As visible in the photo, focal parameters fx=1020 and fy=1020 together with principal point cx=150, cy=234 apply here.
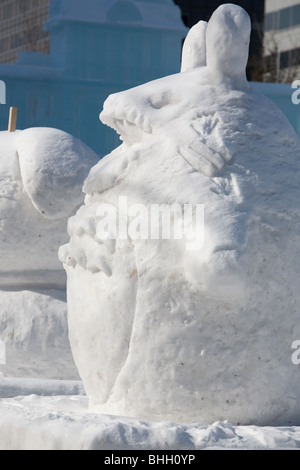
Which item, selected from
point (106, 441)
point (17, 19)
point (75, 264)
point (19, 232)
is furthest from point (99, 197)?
point (17, 19)

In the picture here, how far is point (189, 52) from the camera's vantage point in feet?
11.1

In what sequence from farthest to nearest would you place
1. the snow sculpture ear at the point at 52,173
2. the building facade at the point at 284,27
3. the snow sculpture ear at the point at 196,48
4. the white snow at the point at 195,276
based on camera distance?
the building facade at the point at 284,27
the snow sculpture ear at the point at 52,173
the snow sculpture ear at the point at 196,48
the white snow at the point at 195,276

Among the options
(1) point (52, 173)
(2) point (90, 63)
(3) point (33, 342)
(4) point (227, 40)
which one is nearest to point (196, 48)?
(4) point (227, 40)

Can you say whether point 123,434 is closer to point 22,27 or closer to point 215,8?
point 22,27

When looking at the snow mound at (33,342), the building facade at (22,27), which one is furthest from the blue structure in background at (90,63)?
the building facade at (22,27)

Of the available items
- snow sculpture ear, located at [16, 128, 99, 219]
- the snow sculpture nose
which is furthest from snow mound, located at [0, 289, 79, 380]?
the snow sculpture nose

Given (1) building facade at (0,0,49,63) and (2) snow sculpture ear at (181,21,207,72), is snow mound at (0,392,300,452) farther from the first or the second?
(1) building facade at (0,0,49,63)

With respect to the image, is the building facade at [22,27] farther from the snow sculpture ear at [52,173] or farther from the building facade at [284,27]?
the snow sculpture ear at [52,173]

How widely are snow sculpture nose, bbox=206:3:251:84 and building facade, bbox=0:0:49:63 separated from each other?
784 inches

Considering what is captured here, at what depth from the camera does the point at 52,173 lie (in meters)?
4.78

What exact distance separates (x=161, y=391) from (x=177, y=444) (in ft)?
1.16

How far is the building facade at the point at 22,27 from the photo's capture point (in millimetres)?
23837

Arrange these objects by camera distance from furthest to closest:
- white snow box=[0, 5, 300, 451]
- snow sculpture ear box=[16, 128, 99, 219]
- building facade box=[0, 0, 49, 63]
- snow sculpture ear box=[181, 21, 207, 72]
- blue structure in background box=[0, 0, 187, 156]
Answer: building facade box=[0, 0, 49, 63] < blue structure in background box=[0, 0, 187, 156] < snow sculpture ear box=[16, 128, 99, 219] < snow sculpture ear box=[181, 21, 207, 72] < white snow box=[0, 5, 300, 451]

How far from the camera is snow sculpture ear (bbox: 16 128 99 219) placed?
15.7ft
